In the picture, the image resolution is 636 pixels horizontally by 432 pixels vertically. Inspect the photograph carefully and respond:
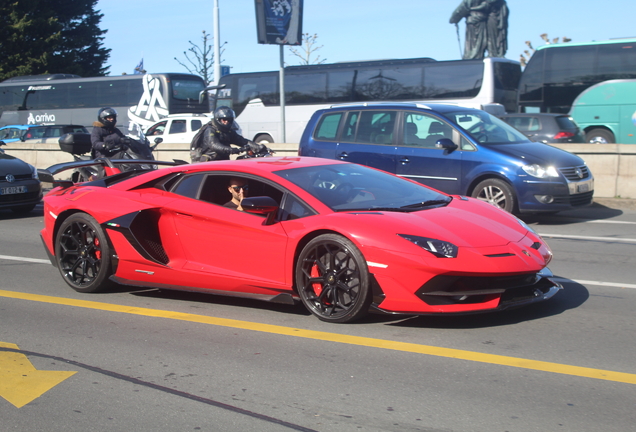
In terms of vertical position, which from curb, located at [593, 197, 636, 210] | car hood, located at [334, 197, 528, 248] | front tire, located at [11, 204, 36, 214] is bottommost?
front tire, located at [11, 204, 36, 214]

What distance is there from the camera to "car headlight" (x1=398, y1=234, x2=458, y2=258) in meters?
4.68

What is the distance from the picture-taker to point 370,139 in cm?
1141

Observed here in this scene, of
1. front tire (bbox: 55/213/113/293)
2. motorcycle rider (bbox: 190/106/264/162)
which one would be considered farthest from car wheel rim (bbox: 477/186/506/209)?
front tire (bbox: 55/213/113/293)

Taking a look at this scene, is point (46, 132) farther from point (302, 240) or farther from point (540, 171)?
point (302, 240)

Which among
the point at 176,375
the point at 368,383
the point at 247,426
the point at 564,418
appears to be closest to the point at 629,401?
the point at 564,418

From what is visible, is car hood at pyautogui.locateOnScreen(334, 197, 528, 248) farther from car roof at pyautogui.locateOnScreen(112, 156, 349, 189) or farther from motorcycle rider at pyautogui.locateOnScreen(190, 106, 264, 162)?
motorcycle rider at pyautogui.locateOnScreen(190, 106, 264, 162)

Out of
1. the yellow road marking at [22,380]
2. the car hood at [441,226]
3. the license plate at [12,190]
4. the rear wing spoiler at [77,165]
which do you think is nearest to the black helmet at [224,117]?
the rear wing spoiler at [77,165]

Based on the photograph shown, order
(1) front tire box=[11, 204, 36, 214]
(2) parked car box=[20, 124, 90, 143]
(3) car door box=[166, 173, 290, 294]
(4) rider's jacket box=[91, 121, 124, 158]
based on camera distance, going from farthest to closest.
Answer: (2) parked car box=[20, 124, 90, 143]
(1) front tire box=[11, 204, 36, 214]
(4) rider's jacket box=[91, 121, 124, 158]
(3) car door box=[166, 173, 290, 294]

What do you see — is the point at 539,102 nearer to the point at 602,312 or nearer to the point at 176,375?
the point at 602,312

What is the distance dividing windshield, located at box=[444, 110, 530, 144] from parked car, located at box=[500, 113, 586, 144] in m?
8.70

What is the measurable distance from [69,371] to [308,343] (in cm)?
149

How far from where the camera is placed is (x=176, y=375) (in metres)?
4.13

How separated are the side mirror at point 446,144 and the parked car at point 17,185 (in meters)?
6.66

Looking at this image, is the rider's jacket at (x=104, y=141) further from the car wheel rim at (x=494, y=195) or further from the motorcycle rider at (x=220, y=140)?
the car wheel rim at (x=494, y=195)
